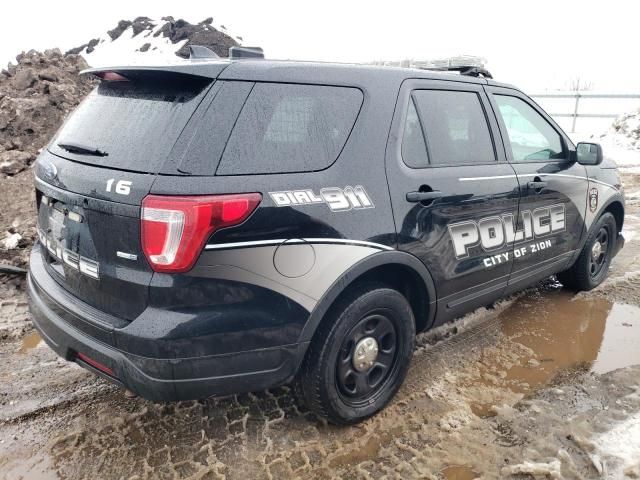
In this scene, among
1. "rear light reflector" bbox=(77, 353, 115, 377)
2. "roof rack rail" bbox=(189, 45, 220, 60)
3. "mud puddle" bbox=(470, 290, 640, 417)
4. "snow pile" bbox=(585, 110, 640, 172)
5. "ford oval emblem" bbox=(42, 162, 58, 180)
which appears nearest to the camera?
"rear light reflector" bbox=(77, 353, 115, 377)

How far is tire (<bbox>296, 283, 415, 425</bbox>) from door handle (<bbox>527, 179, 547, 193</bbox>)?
1.35 meters

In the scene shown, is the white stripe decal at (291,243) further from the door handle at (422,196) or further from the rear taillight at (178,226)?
the door handle at (422,196)

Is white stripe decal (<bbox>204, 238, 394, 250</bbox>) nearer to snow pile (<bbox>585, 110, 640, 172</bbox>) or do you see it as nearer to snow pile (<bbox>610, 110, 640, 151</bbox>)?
snow pile (<bbox>585, 110, 640, 172</bbox>)

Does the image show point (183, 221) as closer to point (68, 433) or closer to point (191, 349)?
point (191, 349)

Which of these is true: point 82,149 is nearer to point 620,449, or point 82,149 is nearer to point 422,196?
point 422,196

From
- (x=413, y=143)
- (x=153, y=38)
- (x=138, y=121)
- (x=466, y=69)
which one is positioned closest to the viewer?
(x=138, y=121)

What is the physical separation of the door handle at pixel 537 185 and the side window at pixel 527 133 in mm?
176

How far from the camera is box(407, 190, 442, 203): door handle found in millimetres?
2727

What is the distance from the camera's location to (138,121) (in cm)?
231

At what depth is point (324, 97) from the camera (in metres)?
2.52

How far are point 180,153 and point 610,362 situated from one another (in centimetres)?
311

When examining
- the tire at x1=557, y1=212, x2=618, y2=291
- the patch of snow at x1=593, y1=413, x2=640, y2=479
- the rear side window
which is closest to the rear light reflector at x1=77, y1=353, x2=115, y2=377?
the rear side window

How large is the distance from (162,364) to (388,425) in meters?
1.33

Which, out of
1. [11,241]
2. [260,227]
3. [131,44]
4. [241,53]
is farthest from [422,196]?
[131,44]
